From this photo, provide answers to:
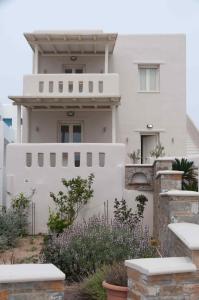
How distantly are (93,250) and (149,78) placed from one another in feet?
46.3

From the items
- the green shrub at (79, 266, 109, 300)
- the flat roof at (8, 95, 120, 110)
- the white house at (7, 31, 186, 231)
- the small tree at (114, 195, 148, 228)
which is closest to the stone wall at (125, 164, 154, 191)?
the small tree at (114, 195, 148, 228)

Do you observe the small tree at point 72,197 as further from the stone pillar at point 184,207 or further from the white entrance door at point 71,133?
the stone pillar at point 184,207

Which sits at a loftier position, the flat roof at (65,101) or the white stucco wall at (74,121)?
the flat roof at (65,101)

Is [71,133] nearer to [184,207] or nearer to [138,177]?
[138,177]

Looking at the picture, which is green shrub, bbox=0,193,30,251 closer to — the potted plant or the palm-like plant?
the palm-like plant

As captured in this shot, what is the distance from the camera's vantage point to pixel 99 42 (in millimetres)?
20875

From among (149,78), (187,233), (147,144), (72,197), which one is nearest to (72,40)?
(149,78)

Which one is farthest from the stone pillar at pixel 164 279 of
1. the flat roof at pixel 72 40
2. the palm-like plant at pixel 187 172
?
the flat roof at pixel 72 40

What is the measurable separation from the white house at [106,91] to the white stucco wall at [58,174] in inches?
110

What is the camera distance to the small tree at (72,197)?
53.8 feet

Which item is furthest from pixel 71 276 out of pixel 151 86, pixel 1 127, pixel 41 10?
pixel 151 86

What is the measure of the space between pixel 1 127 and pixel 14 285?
607 inches

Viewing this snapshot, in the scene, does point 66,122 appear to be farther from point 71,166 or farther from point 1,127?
point 71,166

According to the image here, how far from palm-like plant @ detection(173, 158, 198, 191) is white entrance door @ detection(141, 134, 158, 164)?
6.17m
